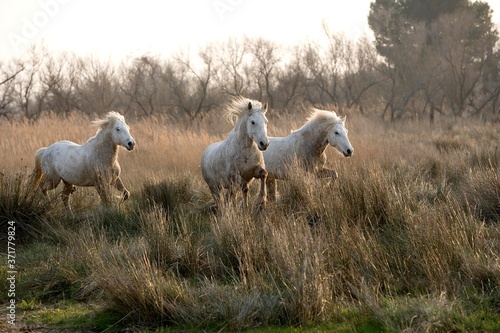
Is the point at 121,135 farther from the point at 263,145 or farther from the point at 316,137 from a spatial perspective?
the point at 316,137

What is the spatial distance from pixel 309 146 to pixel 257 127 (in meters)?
2.01

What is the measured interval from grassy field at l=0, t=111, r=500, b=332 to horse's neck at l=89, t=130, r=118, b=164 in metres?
1.27

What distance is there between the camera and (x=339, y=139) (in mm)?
9867

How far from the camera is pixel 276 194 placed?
975 cm

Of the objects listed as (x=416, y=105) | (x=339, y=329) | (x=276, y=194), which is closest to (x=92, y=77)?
(x=416, y=105)

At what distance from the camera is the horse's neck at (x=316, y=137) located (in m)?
10.2

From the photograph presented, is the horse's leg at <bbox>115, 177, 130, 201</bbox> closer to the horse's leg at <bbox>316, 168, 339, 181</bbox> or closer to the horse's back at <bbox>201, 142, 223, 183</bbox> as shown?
the horse's back at <bbox>201, 142, 223, 183</bbox>

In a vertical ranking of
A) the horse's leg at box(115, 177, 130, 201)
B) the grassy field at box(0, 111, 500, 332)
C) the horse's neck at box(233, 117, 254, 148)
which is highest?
the horse's neck at box(233, 117, 254, 148)

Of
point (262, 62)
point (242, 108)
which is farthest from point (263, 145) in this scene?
point (262, 62)

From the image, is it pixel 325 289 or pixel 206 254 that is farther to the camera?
pixel 206 254

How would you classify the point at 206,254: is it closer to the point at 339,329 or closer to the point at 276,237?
the point at 276,237

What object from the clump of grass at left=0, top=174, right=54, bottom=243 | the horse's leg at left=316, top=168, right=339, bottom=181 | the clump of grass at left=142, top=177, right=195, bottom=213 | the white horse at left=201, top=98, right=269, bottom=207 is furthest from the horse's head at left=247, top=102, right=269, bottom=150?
the clump of grass at left=0, top=174, right=54, bottom=243

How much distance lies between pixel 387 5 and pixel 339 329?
46.3 metres

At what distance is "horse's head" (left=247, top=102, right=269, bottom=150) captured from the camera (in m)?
8.38
